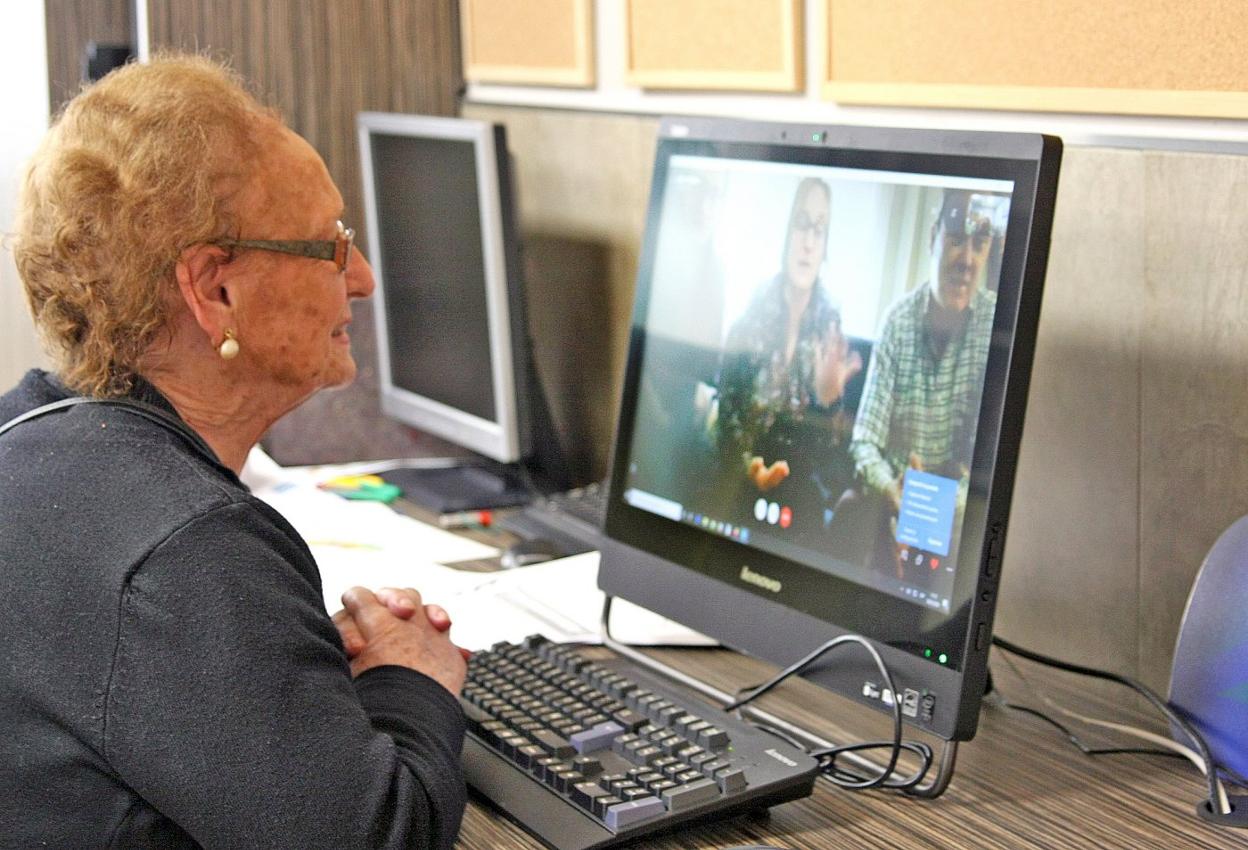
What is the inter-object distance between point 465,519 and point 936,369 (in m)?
0.97

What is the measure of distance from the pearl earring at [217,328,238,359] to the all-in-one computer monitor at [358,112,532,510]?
91cm

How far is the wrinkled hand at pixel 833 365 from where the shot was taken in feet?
4.26

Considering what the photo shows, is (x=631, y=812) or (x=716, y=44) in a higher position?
(x=716, y=44)

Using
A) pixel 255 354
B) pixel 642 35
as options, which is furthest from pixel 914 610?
pixel 642 35

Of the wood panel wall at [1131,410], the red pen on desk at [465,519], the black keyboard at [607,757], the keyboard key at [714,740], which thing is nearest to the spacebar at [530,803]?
the black keyboard at [607,757]

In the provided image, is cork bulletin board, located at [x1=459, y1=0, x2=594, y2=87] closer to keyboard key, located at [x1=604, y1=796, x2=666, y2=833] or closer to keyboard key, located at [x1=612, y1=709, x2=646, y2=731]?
keyboard key, located at [x1=612, y1=709, x2=646, y2=731]

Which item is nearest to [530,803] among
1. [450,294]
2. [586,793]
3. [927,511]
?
[586,793]

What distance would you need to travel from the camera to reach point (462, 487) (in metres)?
2.19

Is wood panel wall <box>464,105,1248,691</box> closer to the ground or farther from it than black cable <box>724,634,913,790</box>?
farther from it

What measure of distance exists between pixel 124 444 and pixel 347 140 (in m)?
1.47

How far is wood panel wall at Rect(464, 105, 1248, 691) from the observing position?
1.33 m

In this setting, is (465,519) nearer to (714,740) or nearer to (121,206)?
(714,740)

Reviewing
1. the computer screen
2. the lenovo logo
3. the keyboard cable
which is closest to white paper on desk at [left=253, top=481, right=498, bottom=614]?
the computer screen

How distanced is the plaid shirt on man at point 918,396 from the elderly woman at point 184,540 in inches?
14.9
